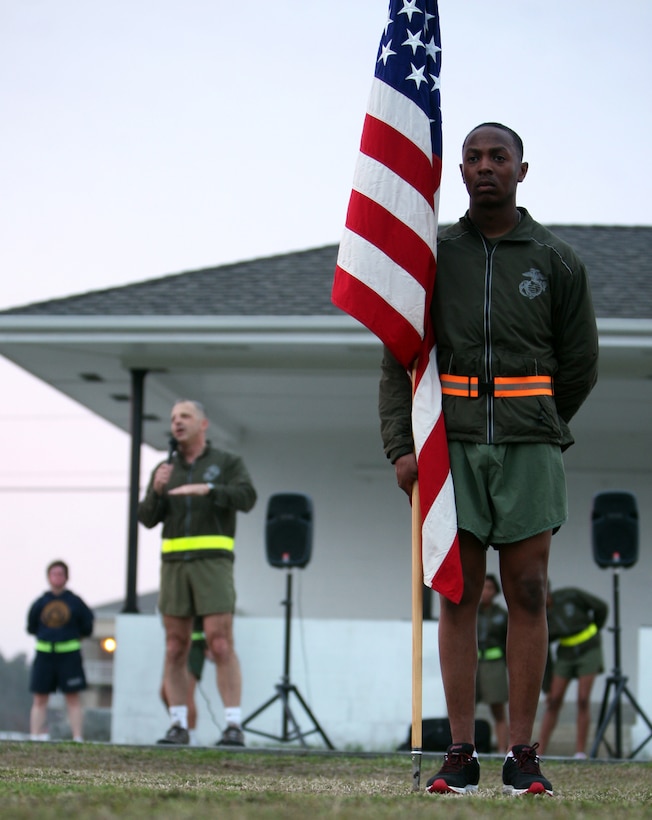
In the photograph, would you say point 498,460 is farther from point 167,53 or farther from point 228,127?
point 167,53

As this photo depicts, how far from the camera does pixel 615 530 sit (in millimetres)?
10023

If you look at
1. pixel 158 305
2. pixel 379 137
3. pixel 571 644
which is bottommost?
pixel 571 644

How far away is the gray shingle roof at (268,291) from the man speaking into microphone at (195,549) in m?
2.37

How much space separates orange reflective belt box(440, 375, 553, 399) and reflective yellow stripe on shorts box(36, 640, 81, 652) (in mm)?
6592

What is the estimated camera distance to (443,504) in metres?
4.25

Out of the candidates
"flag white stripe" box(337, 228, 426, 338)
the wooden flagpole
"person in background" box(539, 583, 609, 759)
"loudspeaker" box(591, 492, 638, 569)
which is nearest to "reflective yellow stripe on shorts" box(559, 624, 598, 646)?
"person in background" box(539, 583, 609, 759)

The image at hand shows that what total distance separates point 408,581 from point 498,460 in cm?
1131

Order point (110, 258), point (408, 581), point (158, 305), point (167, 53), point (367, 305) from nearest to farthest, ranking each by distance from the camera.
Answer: point (367, 305) → point (158, 305) → point (408, 581) → point (167, 53) → point (110, 258)

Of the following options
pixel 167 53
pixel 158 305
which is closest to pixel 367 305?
pixel 158 305

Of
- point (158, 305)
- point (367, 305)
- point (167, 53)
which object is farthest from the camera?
point (167, 53)

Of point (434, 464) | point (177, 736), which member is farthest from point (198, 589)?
point (434, 464)

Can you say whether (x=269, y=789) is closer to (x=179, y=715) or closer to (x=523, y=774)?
(x=523, y=774)

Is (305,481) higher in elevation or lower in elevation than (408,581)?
higher

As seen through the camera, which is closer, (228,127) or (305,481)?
(305,481)
